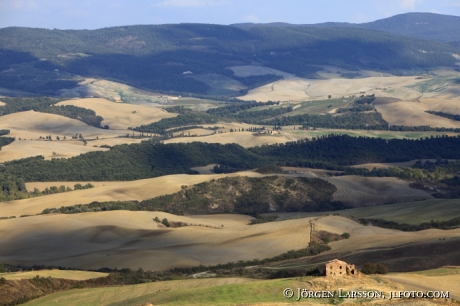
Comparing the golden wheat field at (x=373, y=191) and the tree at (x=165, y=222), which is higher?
the tree at (x=165, y=222)

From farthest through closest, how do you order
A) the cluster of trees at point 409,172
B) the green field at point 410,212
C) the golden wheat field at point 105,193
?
the cluster of trees at point 409,172, the golden wheat field at point 105,193, the green field at point 410,212

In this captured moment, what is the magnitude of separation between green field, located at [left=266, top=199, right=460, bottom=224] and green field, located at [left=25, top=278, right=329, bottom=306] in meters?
47.7

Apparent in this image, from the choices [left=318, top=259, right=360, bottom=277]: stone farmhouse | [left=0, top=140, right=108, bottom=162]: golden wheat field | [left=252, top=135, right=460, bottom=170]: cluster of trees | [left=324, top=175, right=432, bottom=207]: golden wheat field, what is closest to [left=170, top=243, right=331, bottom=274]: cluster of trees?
[left=318, top=259, right=360, bottom=277]: stone farmhouse

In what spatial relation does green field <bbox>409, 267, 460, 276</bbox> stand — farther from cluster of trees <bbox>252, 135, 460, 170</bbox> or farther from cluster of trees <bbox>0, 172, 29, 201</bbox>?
cluster of trees <bbox>252, 135, 460, 170</bbox>

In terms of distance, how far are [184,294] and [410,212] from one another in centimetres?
6149

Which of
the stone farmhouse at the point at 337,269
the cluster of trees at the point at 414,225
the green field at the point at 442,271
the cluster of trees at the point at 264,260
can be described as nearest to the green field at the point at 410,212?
the cluster of trees at the point at 414,225

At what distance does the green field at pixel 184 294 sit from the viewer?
52.1m

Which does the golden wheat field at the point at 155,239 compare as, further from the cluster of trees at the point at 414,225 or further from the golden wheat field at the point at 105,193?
the golden wheat field at the point at 105,193

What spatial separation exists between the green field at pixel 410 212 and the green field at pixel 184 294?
47.7 meters

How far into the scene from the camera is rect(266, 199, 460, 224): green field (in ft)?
351

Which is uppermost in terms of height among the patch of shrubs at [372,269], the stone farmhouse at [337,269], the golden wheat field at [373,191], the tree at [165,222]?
the stone farmhouse at [337,269]

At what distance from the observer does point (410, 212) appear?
363 ft

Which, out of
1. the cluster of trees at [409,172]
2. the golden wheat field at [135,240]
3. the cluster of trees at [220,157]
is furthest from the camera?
the cluster of trees at [220,157]

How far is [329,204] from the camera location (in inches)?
4911
